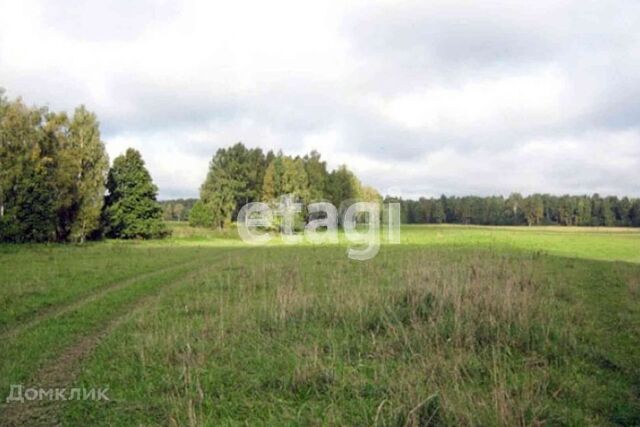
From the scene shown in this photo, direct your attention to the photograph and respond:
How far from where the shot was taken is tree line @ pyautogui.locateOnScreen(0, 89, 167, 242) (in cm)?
3766

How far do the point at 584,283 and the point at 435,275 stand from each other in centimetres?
809

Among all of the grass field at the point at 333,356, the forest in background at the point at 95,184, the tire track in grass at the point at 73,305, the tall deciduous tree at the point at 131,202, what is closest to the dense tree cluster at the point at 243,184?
the forest in background at the point at 95,184

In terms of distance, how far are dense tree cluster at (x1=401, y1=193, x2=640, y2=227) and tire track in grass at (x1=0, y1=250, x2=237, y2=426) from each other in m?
123

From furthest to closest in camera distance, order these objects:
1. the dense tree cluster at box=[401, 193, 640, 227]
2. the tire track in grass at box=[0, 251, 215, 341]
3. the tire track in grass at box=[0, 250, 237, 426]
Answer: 1. the dense tree cluster at box=[401, 193, 640, 227]
2. the tire track in grass at box=[0, 251, 215, 341]
3. the tire track in grass at box=[0, 250, 237, 426]

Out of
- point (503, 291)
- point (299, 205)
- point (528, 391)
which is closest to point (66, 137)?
point (299, 205)

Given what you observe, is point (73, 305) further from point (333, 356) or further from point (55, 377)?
point (333, 356)

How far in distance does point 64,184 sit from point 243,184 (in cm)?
3524

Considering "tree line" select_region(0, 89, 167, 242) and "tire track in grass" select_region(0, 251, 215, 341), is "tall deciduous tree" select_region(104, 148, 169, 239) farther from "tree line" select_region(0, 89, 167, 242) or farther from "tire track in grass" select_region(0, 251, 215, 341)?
"tire track in grass" select_region(0, 251, 215, 341)

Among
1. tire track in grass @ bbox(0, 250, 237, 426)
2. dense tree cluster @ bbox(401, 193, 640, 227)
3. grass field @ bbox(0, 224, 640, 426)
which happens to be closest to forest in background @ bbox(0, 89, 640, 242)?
grass field @ bbox(0, 224, 640, 426)

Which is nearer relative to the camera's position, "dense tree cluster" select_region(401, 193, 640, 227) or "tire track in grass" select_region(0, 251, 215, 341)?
"tire track in grass" select_region(0, 251, 215, 341)

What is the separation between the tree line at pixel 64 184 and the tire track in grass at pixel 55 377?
33203 millimetres

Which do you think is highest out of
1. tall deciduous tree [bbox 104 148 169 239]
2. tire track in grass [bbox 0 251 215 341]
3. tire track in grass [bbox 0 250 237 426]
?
tall deciduous tree [bbox 104 148 169 239]

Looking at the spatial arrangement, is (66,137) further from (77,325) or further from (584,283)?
(584,283)

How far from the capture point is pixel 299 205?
Answer: 71750 millimetres
